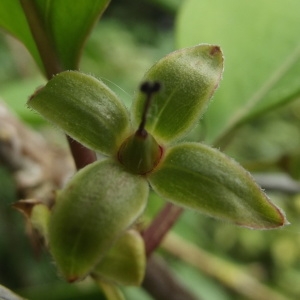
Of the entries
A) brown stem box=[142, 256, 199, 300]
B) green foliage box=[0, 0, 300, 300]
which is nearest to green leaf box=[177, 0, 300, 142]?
green foliage box=[0, 0, 300, 300]

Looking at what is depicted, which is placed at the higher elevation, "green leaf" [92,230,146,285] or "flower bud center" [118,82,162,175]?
"flower bud center" [118,82,162,175]

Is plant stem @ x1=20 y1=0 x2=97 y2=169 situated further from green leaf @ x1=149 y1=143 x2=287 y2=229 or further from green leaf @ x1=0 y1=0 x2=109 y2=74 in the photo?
green leaf @ x1=149 y1=143 x2=287 y2=229

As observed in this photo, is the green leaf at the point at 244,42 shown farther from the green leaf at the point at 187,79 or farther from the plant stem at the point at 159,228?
the green leaf at the point at 187,79

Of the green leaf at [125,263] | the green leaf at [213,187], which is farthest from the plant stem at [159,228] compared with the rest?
the green leaf at [213,187]

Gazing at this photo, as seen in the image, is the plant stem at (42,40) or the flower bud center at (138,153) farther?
the plant stem at (42,40)

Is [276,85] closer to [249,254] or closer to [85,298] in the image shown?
[85,298]

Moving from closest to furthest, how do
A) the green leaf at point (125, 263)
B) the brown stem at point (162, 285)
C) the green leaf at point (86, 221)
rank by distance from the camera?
the green leaf at point (86, 221) → the green leaf at point (125, 263) → the brown stem at point (162, 285)
